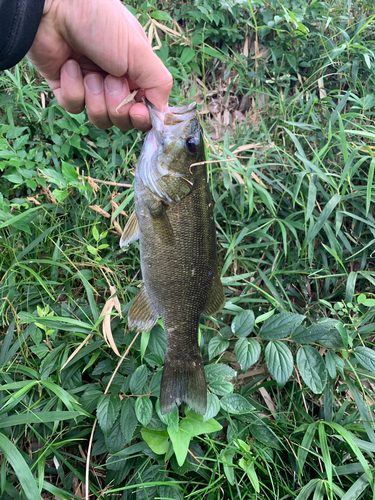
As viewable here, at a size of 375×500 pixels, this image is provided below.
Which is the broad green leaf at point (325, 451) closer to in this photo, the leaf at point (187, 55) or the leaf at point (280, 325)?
the leaf at point (280, 325)

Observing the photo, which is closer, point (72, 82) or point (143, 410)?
point (143, 410)

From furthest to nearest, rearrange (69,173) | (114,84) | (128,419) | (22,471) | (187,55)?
(187,55) → (69,173) → (114,84) → (128,419) → (22,471)

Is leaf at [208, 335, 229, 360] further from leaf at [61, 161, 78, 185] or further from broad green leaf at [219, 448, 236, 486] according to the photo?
leaf at [61, 161, 78, 185]

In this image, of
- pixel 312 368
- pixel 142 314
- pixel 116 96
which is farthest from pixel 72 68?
pixel 312 368

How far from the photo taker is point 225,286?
2.61m

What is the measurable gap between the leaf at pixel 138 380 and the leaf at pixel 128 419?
11 centimetres

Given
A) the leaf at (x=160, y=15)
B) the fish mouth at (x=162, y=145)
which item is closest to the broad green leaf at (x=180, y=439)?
the fish mouth at (x=162, y=145)

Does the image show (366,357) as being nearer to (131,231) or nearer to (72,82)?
(131,231)

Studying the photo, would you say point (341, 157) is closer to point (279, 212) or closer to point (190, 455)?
point (279, 212)

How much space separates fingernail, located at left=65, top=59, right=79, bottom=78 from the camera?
6.51 feet

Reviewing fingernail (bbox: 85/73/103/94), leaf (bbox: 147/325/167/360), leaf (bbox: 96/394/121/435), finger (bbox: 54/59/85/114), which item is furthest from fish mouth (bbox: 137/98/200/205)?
leaf (bbox: 96/394/121/435)

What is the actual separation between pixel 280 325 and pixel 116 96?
5.91ft

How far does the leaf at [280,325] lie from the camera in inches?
80.4

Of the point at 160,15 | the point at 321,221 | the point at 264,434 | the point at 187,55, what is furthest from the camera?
the point at 187,55
